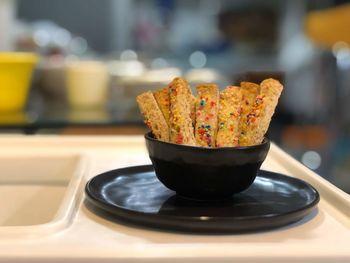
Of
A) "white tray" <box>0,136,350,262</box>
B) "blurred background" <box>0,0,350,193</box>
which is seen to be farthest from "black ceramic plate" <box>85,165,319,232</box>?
"blurred background" <box>0,0,350,193</box>

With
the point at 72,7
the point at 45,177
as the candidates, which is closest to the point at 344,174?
the point at 45,177

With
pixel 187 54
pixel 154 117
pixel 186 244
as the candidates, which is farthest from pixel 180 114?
pixel 187 54

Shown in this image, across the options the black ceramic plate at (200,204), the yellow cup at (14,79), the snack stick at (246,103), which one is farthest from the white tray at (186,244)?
the yellow cup at (14,79)

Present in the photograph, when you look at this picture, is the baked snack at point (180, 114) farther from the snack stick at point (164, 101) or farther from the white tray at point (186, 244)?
the white tray at point (186, 244)

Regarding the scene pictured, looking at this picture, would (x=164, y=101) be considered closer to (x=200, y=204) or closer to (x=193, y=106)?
(x=193, y=106)

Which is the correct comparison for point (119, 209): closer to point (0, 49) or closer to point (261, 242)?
point (261, 242)

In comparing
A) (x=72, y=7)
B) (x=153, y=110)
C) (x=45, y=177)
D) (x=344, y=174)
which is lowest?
(x=344, y=174)

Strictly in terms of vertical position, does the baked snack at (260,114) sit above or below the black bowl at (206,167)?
above
